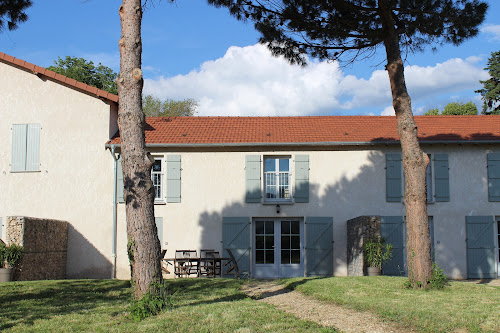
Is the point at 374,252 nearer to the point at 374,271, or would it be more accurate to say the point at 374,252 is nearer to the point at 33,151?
the point at 374,271

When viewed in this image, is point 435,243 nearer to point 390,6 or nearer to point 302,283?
point 302,283

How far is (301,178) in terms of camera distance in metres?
14.7

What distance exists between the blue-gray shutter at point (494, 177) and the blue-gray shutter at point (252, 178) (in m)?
6.16

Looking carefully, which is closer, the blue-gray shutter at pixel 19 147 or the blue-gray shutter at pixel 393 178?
the blue-gray shutter at pixel 393 178

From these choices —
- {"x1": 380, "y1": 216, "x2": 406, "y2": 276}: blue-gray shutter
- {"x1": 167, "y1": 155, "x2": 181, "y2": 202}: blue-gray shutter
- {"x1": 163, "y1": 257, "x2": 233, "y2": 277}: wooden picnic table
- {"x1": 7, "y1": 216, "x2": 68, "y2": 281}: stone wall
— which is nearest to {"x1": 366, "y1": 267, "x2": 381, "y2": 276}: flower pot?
{"x1": 380, "y1": 216, "x2": 406, "y2": 276}: blue-gray shutter

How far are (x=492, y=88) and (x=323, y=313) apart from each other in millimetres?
25387

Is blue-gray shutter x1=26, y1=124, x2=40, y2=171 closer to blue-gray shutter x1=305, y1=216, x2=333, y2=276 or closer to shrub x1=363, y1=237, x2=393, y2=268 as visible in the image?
blue-gray shutter x1=305, y1=216, x2=333, y2=276

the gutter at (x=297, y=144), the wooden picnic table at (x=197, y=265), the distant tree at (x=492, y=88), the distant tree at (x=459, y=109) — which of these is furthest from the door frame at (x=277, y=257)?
the distant tree at (x=459, y=109)

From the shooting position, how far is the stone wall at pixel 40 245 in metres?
12.1

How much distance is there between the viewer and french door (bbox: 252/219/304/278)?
14.8m

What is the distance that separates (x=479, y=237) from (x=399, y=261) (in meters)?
2.30

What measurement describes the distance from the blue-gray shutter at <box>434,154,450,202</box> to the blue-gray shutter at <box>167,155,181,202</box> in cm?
686

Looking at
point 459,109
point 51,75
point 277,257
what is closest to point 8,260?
point 51,75

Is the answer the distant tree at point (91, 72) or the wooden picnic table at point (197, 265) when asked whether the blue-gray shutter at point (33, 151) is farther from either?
the distant tree at point (91, 72)
